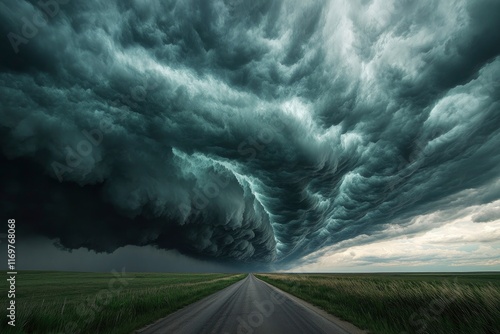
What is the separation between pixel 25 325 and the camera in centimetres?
945

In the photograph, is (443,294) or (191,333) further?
(443,294)

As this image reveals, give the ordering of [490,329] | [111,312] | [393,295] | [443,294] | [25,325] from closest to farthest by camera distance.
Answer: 1. [490,329]
2. [25,325]
3. [443,294]
4. [111,312]
5. [393,295]

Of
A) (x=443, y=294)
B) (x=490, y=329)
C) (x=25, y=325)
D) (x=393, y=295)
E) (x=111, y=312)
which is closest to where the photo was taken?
(x=490, y=329)

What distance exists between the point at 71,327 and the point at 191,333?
13.5 feet

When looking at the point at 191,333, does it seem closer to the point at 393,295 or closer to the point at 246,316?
the point at 246,316

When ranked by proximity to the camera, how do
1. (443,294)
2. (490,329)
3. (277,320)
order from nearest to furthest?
(490,329) < (443,294) < (277,320)

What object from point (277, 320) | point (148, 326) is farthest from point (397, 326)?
point (148, 326)

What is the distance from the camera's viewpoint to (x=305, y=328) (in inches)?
400

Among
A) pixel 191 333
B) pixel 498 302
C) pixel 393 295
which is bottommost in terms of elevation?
pixel 191 333

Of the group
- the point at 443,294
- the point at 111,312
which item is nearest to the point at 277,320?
the point at 443,294

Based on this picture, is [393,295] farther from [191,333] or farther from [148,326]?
[148,326]

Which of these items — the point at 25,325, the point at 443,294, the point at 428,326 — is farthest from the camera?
the point at 443,294

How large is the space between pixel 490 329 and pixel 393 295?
19.4 ft

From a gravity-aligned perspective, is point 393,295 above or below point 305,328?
above
